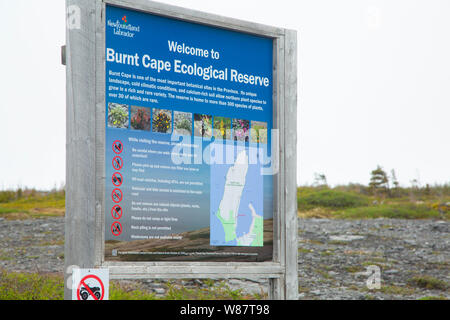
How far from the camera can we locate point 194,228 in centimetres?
577

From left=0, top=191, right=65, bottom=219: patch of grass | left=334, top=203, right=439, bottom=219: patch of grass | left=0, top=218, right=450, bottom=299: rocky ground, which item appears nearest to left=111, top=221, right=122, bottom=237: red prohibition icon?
left=0, top=218, right=450, bottom=299: rocky ground

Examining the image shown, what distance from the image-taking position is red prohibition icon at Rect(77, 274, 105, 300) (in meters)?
5.15

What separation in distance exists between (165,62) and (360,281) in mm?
7865

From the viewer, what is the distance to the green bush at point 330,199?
66.0 feet

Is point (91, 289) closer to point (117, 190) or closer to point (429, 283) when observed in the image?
point (117, 190)

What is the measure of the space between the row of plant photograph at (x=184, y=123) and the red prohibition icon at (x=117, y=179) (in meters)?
0.47

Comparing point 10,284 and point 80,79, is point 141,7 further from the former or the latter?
point 10,284

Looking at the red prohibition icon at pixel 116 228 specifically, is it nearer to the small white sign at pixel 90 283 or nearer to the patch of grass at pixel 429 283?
the small white sign at pixel 90 283

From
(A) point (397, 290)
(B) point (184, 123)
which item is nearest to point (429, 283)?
(A) point (397, 290)

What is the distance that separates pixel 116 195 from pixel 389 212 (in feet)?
49.6

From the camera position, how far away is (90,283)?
203 inches

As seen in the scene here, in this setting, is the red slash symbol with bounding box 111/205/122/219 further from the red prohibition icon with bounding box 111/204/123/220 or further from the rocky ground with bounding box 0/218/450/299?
the rocky ground with bounding box 0/218/450/299

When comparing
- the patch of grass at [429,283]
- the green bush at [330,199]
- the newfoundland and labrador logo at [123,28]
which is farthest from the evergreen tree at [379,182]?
the newfoundland and labrador logo at [123,28]

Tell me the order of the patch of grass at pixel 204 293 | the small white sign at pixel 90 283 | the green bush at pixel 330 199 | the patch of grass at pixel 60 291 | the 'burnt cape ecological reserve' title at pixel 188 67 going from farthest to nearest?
the green bush at pixel 330 199 < the patch of grass at pixel 204 293 < the patch of grass at pixel 60 291 < the 'burnt cape ecological reserve' title at pixel 188 67 < the small white sign at pixel 90 283
